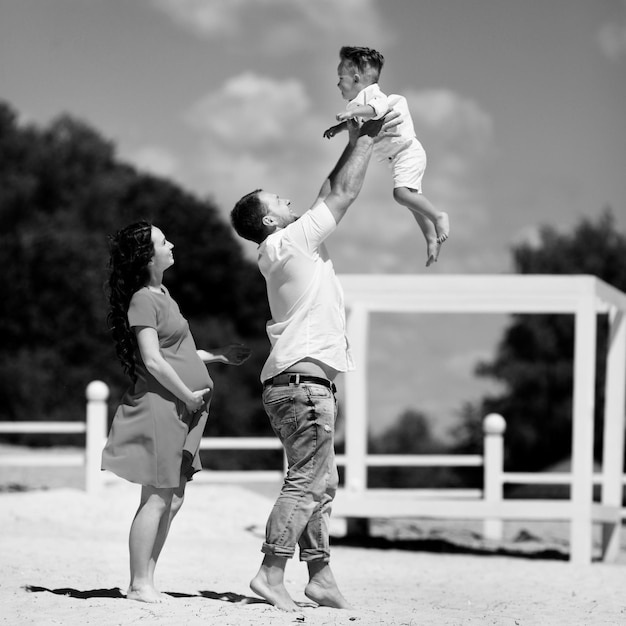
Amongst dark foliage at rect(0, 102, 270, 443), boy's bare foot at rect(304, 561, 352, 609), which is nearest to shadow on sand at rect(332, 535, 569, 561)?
boy's bare foot at rect(304, 561, 352, 609)

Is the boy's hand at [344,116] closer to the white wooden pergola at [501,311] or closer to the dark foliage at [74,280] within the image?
the white wooden pergola at [501,311]

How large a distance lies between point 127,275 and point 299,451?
3.64ft

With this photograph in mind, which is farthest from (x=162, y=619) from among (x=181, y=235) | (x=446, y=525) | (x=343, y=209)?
(x=181, y=235)

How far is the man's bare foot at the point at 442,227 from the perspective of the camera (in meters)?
4.76

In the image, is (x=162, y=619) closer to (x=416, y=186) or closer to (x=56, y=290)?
(x=416, y=186)

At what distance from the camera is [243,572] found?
7703 millimetres

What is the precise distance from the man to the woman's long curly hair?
44 cm

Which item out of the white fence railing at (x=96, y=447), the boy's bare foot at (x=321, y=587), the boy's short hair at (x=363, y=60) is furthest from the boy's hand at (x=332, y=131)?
the white fence railing at (x=96, y=447)

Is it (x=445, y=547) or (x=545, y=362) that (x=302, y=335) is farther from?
(x=545, y=362)

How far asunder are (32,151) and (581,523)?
2342cm

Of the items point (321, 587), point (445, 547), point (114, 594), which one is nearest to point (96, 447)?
point (445, 547)

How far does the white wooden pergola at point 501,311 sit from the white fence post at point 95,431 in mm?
3328

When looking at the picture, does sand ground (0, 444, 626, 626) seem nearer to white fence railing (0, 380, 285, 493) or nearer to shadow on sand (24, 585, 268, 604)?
shadow on sand (24, 585, 268, 604)

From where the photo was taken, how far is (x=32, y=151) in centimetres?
3003
